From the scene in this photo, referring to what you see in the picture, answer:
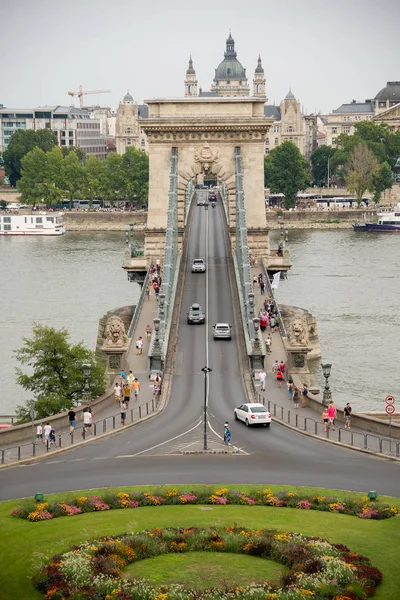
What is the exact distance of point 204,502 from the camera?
149 feet

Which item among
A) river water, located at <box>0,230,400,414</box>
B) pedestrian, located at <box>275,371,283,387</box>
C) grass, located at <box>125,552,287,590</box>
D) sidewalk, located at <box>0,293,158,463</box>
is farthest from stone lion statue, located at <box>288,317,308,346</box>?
grass, located at <box>125,552,287,590</box>

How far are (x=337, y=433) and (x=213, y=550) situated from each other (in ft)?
65.5

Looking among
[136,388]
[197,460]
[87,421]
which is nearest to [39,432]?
[87,421]

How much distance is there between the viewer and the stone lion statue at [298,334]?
237 feet

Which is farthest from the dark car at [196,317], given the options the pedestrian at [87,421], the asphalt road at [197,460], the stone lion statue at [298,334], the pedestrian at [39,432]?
the pedestrian at [39,432]

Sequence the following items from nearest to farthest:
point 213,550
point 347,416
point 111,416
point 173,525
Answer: point 213,550 < point 173,525 < point 347,416 < point 111,416

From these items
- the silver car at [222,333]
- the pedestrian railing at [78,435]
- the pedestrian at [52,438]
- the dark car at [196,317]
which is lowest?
the pedestrian railing at [78,435]

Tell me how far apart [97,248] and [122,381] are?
123m

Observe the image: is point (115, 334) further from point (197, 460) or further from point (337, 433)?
point (197, 460)

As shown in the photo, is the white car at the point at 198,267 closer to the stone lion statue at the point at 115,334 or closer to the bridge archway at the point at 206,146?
the bridge archway at the point at 206,146

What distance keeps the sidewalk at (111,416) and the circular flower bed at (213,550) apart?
48.1ft

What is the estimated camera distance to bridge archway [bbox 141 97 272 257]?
103250 mm

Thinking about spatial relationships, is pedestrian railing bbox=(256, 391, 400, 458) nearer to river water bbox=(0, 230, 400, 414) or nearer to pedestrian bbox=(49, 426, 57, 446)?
pedestrian bbox=(49, 426, 57, 446)

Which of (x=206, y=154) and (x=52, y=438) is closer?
(x=52, y=438)
